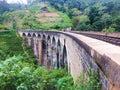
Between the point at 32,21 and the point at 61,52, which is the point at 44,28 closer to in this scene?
the point at 32,21

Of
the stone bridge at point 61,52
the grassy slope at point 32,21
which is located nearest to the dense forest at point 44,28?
the grassy slope at point 32,21

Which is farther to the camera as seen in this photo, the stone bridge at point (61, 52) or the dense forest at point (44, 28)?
the dense forest at point (44, 28)

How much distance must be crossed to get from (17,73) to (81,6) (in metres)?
83.6

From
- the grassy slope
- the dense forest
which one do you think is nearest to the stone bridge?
the dense forest

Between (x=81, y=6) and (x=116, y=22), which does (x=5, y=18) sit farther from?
(x=116, y=22)

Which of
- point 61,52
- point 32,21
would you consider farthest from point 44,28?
point 61,52

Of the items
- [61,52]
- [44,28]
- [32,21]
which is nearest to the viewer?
[61,52]

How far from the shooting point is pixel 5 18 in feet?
261

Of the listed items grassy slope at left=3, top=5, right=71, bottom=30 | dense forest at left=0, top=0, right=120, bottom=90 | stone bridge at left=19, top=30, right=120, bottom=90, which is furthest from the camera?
grassy slope at left=3, top=5, right=71, bottom=30

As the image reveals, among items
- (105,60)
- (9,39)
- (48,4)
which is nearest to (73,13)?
(48,4)

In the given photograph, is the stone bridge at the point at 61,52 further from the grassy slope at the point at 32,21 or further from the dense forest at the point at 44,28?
the grassy slope at the point at 32,21

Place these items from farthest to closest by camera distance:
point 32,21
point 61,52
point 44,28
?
1. point 32,21
2. point 44,28
3. point 61,52

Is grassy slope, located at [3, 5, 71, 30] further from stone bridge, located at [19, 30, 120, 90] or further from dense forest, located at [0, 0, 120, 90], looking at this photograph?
stone bridge, located at [19, 30, 120, 90]

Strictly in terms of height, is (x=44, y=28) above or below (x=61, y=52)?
below
